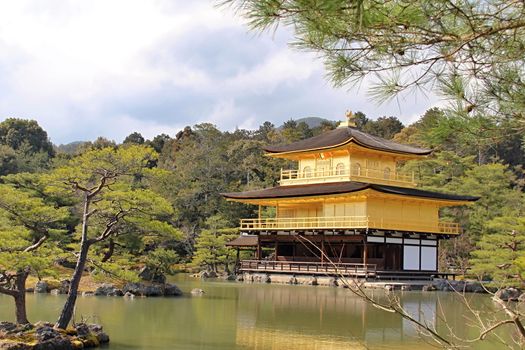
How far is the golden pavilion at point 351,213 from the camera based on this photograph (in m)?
24.2

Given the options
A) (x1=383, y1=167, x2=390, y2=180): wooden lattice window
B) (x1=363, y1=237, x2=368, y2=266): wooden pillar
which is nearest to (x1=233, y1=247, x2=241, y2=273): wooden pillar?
(x1=363, y1=237, x2=368, y2=266): wooden pillar

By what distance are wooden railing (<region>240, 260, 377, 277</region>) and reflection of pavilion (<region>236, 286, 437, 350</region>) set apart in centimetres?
319

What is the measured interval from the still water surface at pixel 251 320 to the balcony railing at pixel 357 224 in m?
4.99

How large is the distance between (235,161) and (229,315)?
25593 mm

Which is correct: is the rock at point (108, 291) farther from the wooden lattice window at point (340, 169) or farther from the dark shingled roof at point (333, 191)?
the wooden lattice window at point (340, 169)

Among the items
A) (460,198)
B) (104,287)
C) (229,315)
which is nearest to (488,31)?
(229,315)

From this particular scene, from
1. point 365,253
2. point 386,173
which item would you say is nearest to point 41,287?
point 365,253

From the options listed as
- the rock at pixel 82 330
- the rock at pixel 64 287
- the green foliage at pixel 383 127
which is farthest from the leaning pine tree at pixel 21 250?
the green foliage at pixel 383 127

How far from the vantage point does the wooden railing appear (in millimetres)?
22234

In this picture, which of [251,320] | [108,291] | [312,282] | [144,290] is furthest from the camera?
[312,282]

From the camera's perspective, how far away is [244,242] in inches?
1086

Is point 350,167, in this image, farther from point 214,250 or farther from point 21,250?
point 21,250

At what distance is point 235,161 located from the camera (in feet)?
128

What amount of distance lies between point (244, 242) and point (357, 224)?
222 inches
